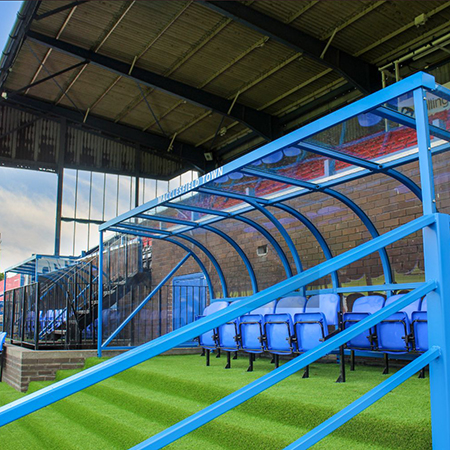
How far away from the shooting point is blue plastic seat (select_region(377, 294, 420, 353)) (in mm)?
4889

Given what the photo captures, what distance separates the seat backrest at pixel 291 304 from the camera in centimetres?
716

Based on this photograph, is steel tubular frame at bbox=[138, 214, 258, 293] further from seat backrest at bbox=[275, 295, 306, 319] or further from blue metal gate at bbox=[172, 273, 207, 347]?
blue metal gate at bbox=[172, 273, 207, 347]

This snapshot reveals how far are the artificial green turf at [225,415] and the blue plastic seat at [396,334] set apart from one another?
0.32 metres

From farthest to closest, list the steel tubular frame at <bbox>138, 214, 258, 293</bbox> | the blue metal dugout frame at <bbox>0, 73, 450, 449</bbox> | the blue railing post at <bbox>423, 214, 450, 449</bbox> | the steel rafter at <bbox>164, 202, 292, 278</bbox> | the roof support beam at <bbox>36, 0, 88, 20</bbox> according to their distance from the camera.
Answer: the roof support beam at <bbox>36, 0, 88, 20</bbox> → the steel tubular frame at <bbox>138, 214, 258, 293</bbox> → the steel rafter at <bbox>164, 202, 292, 278</bbox> → the blue railing post at <bbox>423, 214, 450, 449</bbox> → the blue metal dugout frame at <bbox>0, 73, 450, 449</bbox>

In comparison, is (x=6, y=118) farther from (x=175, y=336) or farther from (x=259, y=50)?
(x=175, y=336)

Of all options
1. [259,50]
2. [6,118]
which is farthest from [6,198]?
[259,50]

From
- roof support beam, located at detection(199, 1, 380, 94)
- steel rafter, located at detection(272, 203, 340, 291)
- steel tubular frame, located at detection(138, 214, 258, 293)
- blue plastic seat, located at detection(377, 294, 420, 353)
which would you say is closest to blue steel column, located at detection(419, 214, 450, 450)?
blue plastic seat, located at detection(377, 294, 420, 353)

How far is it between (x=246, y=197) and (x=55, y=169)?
49.3 feet

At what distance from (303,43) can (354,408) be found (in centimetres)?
1068

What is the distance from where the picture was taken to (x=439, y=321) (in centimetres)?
242

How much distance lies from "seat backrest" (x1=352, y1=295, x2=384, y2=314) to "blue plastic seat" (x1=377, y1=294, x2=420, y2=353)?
30.8 inches

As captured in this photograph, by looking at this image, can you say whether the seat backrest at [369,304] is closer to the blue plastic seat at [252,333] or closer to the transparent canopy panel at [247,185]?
the blue plastic seat at [252,333]

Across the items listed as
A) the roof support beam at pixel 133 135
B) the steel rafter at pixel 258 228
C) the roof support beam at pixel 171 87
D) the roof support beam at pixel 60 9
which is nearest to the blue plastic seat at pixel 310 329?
the steel rafter at pixel 258 228

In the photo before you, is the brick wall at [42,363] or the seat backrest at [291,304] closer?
the seat backrest at [291,304]
